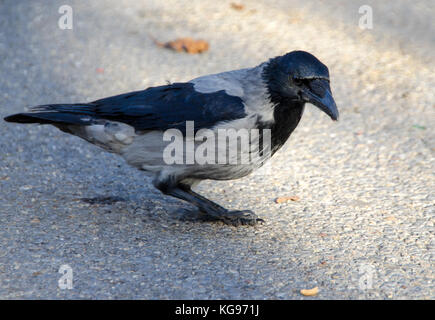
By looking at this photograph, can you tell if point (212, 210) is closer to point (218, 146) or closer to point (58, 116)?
point (218, 146)

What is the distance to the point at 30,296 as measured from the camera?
343 centimetres

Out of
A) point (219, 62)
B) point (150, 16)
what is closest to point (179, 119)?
point (219, 62)

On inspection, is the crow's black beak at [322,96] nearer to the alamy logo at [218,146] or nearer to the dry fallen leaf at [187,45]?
→ the alamy logo at [218,146]

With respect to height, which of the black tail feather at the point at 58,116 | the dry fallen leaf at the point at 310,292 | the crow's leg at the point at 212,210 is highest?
the black tail feather at the point at 58,116

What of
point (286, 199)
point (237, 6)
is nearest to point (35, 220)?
point (286, 199)

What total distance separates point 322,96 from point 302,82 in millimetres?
156

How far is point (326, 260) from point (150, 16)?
4.81 m

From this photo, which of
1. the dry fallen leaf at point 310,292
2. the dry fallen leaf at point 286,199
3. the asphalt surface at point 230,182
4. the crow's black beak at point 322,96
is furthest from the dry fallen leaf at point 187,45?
the dry fallen leaf at point 310,292

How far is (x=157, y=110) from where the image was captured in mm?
4227

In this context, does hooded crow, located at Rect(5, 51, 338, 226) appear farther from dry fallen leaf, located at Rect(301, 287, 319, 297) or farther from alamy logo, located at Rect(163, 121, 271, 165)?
→ dry fallen leaf, located at Rect(301, 287, 319, 297)

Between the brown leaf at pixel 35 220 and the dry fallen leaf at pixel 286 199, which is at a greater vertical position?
the dry fallen leaf at pixel 286 199

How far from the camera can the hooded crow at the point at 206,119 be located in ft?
13.3

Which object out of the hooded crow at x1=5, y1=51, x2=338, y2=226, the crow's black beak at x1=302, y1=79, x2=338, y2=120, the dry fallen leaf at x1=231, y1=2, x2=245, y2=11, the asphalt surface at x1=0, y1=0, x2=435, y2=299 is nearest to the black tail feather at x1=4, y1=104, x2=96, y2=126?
the hooded crow at x1=5, y1=51, x2=338, y2=226

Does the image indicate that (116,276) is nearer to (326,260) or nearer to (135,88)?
(326,260)
